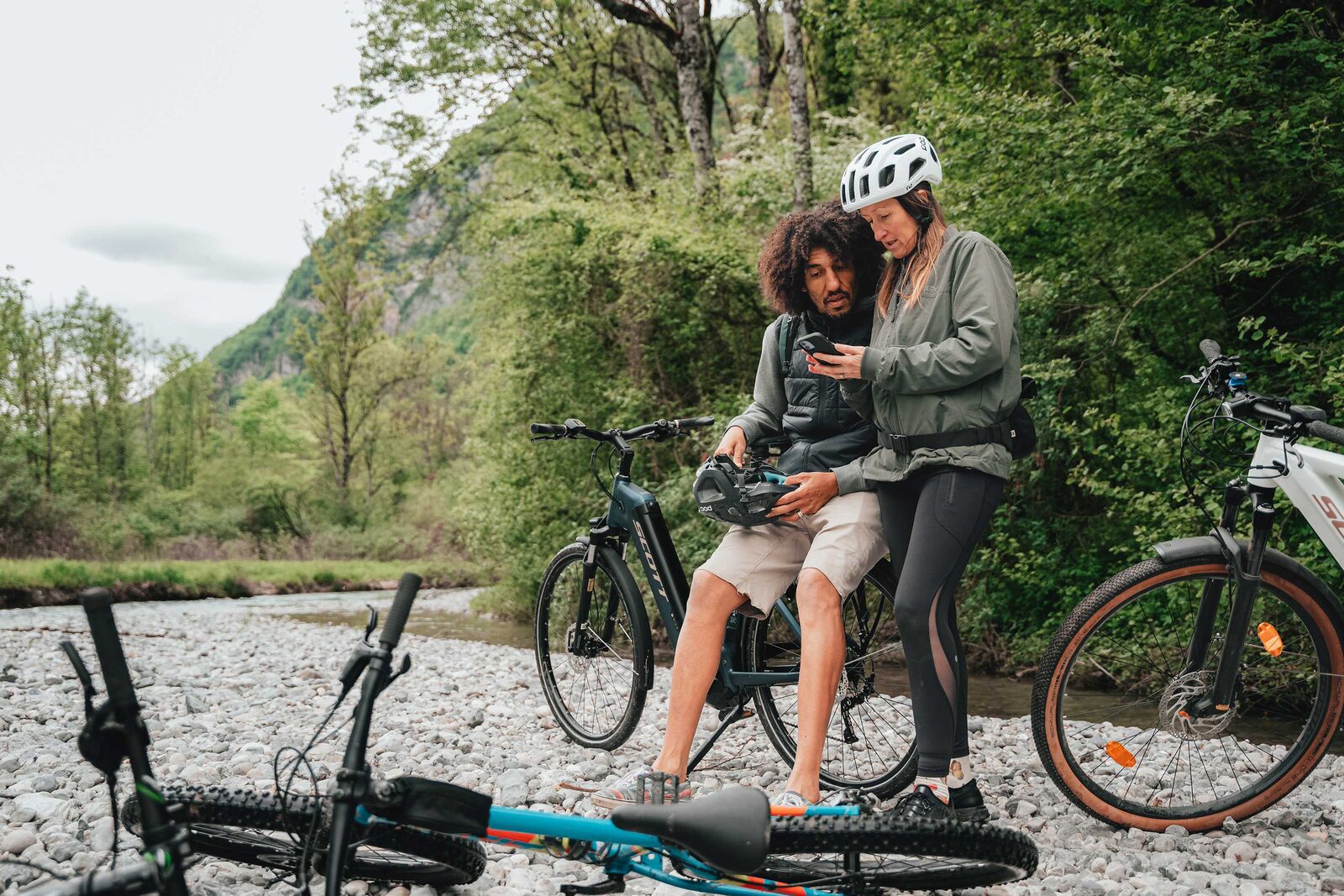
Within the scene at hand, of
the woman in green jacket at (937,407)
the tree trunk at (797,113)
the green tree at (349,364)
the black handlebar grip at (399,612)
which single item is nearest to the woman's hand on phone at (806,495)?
the woman in green jacket at (937,407)

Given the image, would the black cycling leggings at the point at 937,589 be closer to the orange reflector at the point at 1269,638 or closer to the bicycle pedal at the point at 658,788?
the bicycle pedal at the point at 658,788

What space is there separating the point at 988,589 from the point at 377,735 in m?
5.32

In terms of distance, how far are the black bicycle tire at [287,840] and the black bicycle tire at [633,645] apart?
1659 mm

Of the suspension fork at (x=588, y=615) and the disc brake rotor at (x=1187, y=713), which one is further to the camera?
the suspension fork at (x=588, y=615)

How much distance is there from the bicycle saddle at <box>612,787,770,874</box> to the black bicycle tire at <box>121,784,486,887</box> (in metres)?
0.64

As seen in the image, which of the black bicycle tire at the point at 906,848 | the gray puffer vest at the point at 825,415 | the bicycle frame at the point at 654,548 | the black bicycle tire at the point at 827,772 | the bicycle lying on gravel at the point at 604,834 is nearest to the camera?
the bicycle lying on gravel at the point at 604,834

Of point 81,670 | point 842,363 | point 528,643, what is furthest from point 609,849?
point 528,643

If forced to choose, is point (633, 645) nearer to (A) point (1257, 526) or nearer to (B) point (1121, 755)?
(B) point (1121, 755)

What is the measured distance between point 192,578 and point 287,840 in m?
19.0

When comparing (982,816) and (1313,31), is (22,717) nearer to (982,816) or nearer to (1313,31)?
(982,816)

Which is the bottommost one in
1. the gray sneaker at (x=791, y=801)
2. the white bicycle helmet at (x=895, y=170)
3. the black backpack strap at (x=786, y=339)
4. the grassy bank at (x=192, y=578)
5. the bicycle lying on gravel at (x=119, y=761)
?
the grassy bank at (x=192, y=578)

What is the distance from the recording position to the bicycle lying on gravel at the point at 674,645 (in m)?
3.60

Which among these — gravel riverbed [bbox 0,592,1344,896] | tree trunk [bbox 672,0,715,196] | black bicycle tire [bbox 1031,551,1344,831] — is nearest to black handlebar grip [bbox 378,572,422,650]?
gravel riverbed [bbox 0,592,1344,896]

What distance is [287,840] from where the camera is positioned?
2.43 meters
